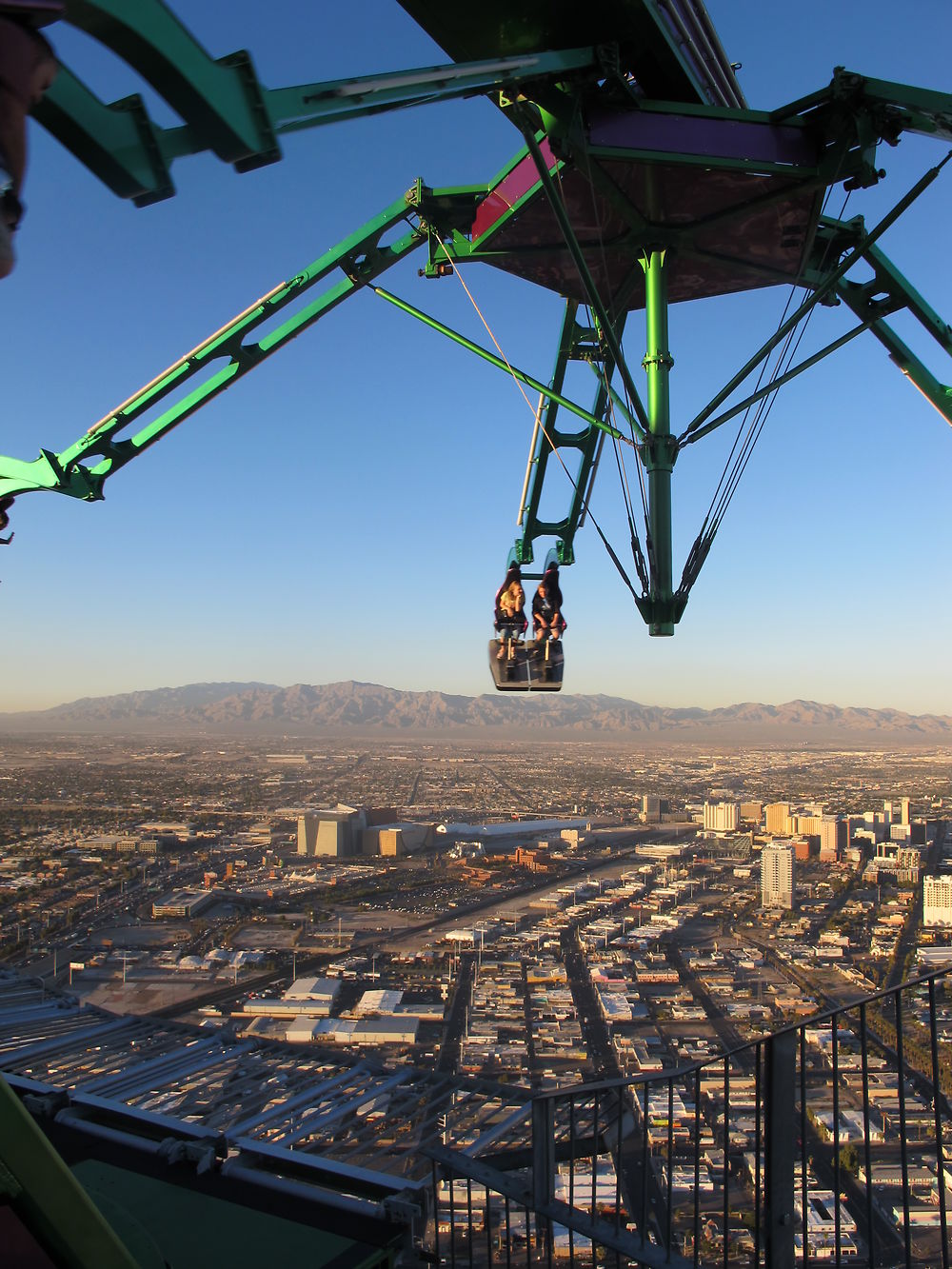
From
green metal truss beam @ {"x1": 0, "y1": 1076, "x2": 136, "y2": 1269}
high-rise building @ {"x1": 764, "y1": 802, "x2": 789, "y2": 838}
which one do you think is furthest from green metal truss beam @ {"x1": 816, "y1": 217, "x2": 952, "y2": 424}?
high-rise building @ {"x1": 764, "y1": 802, "x2": 789, "y2": 838}

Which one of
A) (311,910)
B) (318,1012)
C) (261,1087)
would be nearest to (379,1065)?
(261,1087)

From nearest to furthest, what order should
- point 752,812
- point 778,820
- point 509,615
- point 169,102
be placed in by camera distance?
point 169,102 < point 509,615 < point 778,820 < point 752,812

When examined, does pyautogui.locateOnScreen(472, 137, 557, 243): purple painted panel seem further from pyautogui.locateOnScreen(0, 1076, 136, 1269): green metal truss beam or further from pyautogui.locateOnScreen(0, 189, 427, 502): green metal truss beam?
pyautogui.locateOnScreen(0, 1076, 136, 1269): green metal truss beam

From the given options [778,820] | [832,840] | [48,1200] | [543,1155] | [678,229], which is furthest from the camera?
[778,820]

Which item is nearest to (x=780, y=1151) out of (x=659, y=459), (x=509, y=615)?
(x=659, y=459)

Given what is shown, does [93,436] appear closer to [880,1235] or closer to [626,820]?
[880,1235]

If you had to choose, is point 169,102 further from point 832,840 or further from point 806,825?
point 806,825
